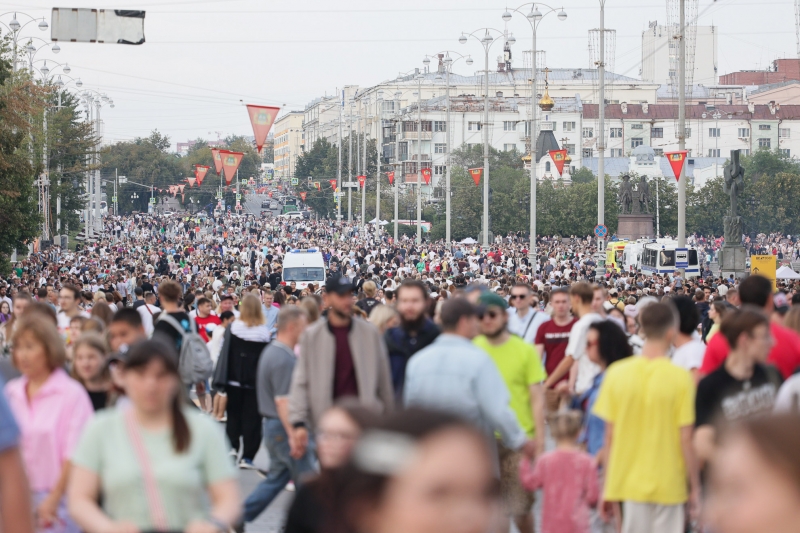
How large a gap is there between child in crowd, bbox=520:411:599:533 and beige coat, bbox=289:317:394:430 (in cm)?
100

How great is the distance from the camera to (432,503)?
181 centimetres

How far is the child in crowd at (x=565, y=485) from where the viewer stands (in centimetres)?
709

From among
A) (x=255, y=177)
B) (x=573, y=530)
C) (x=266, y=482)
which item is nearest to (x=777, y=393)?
(x=573, y=530)

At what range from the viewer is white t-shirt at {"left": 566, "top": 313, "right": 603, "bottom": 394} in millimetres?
9048

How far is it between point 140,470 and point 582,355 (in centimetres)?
543

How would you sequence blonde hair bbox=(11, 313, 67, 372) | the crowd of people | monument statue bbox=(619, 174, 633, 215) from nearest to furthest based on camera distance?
the crowd of people, blonde hair bbox=(11, 313, 67, 372), monument statue bbox=(619, 174, 633, 215)

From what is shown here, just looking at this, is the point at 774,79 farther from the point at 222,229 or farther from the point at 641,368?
the point at 641,368

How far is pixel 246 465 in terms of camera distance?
11492mm

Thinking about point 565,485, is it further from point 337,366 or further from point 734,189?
point 734,189

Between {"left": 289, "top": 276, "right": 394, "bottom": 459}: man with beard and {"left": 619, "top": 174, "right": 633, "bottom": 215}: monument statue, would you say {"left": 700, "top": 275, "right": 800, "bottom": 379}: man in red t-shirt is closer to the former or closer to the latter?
{"left": 289, "top": 276, "right": 394, "bottom": 459}: man with beard

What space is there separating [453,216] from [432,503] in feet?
305

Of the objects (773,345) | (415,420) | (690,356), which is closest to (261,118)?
(690,356)

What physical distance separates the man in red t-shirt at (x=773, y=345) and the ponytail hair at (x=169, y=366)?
3.09 m

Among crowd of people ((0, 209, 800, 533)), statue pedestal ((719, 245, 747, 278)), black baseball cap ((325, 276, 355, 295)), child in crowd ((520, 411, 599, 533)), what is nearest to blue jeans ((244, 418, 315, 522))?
crowd of people ((0, 209, 800, 533))
